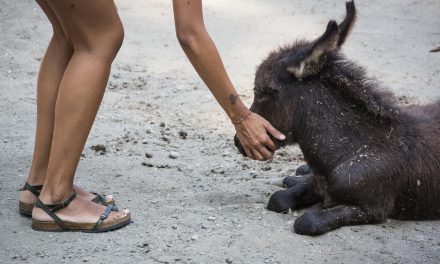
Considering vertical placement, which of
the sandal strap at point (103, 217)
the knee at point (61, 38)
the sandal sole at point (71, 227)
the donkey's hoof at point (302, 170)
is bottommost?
the sandal sole at point (71, 227)

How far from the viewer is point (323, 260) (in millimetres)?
4086

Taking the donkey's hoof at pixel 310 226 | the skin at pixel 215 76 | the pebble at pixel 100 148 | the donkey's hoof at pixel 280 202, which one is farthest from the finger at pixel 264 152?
the pebble at pixel 100 148

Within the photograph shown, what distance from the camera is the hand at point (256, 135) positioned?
15.0 feet

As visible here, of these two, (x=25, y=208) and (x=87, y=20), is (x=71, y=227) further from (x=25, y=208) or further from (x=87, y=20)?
(x=87, y=20)

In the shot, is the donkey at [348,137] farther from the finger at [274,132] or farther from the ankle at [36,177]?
the ankle at [36,177]

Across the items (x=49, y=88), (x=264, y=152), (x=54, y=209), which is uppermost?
(x=49, y=88)

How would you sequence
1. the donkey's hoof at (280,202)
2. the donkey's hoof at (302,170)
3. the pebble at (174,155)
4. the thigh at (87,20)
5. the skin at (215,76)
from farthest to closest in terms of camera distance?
the pebble at (174,155), the donkey's hoof at (302,170), the donkey's hoof at (280,202), the skin at (215,76), the thigh at (87,20)

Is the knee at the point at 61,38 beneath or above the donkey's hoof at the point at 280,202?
above

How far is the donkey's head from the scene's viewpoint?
464 centimetres

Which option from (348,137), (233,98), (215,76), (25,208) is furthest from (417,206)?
(25,208)

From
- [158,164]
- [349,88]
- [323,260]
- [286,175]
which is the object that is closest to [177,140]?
[158,164]

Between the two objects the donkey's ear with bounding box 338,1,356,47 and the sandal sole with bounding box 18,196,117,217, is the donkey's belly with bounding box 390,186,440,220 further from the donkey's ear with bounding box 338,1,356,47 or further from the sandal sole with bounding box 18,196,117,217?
the sandal sole with bounding box 18,196,117,217

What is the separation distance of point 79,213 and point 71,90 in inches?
32.2

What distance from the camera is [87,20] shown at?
12.9ft
